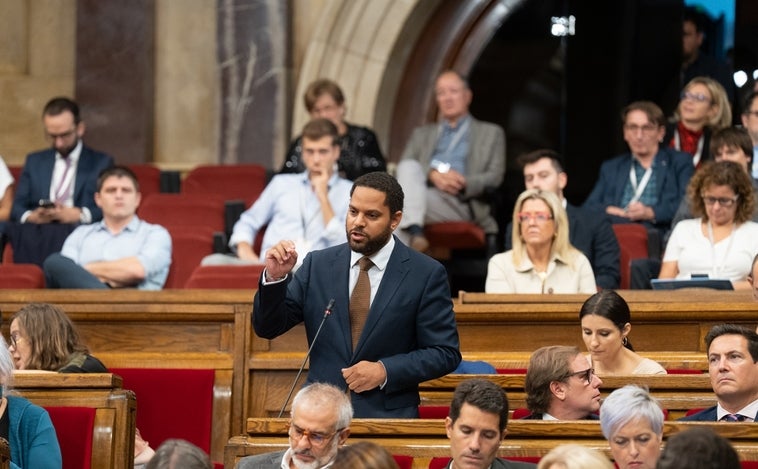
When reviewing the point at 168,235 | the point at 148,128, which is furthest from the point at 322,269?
the point at 148,128

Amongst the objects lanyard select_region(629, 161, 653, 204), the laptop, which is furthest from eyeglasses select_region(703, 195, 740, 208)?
lanyard select_region(629, 161, 653, 204)

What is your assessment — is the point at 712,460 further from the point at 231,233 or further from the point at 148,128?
the point at 148,128

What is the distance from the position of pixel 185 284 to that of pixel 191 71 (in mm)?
2399

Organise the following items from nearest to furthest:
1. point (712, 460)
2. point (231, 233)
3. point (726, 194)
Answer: point (712, 460)
point (726, 194)
point (231, 233)

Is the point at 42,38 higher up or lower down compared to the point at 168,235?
higher up

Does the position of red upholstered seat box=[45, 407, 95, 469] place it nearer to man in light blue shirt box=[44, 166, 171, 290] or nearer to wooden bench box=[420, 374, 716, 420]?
wooden bench box=[420, 374, 716, 420]

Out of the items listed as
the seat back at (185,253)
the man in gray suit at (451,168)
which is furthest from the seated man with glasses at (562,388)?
the man in gray suit at (451,168)

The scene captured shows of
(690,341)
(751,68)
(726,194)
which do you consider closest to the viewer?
(690,341)


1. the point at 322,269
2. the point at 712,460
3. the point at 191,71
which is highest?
the point at 191,71

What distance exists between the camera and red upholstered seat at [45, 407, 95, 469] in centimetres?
420

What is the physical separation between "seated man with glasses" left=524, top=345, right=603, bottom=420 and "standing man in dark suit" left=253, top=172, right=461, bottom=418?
23 cm

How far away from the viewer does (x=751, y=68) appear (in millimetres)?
8055

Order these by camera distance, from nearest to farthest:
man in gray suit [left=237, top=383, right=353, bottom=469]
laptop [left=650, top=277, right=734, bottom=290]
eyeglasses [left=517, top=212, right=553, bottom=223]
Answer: man in gray suit [left=237, top=383, right=353, bottom=469], laptop [left=650, top=277, right=734, bottom=290], eyeglasses [left=517, top=212, right=553, bottom=223]

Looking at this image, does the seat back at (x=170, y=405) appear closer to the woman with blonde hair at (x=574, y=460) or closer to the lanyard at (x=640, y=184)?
the woman with blonde hair at (x=574, y=460)
